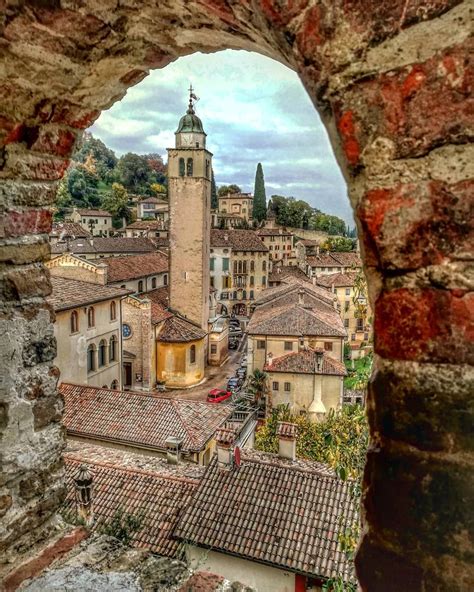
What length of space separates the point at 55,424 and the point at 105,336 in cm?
1581

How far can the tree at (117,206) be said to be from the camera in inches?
2216

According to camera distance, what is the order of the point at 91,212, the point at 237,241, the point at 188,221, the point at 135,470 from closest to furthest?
the point at 135,470 → the point at 188,221 → the point at 237,241 → the point at 91,212

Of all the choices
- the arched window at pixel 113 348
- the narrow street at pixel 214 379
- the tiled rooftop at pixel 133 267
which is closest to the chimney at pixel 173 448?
the arched window at pixel 113 348

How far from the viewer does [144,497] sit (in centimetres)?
860

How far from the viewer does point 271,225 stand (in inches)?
2318

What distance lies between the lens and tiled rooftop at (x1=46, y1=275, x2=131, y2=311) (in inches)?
577

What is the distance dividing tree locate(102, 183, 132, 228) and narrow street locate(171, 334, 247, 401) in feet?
110

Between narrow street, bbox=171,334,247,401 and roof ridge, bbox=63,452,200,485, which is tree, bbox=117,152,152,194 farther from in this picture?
roof ridge, bbox=63,452,200,485

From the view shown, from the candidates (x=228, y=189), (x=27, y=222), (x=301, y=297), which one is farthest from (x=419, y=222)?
(x=228, y=189)

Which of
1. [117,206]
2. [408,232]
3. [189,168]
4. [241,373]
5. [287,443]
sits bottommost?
[241,373]

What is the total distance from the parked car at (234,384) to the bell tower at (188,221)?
351 centimetres

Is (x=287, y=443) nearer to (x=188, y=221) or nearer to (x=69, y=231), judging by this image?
(x=188, y=221)

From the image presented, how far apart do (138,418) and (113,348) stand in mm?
6183

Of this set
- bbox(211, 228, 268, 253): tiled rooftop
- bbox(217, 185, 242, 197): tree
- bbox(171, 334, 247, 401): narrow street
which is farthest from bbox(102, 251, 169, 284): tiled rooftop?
bbox(217, 185, 242, 197): tree
